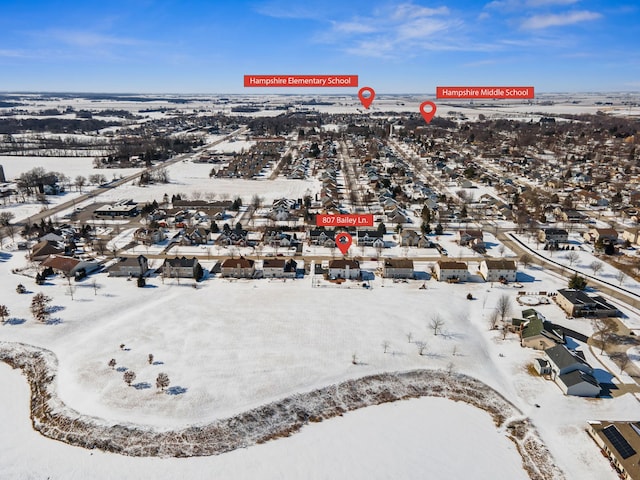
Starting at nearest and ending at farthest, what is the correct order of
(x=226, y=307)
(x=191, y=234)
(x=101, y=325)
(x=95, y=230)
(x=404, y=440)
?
(x=404, y=440), (x=101, y=325), (x=226, y=307), (x=191, y=234), (x=95, y=230)

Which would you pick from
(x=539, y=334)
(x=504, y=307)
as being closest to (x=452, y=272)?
(x=504, y=307)

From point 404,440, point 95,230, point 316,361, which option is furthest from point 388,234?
point 95,230

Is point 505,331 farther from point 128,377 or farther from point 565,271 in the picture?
point 128,377

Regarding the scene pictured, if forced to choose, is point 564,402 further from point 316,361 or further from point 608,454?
point 316,361

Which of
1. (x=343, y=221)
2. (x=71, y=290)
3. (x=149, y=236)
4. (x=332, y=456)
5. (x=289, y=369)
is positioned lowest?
(x=332, y=456)

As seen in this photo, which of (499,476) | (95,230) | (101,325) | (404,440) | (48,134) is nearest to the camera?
(499,476)

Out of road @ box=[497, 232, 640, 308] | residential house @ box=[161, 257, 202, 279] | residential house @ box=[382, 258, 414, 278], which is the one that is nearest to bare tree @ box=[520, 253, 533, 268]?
road @ box=[497, 232, 640, 308]

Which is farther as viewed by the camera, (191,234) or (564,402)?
(191,234)
